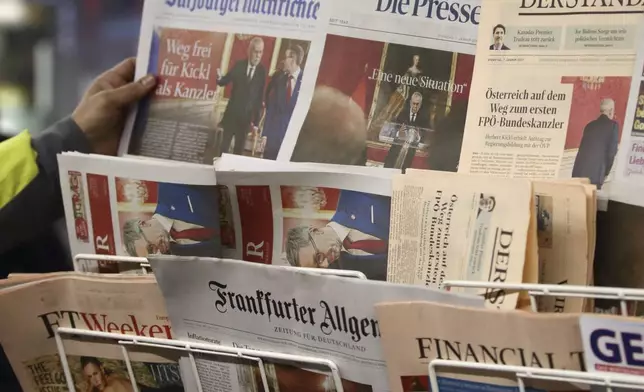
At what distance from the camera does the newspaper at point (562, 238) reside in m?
0.45

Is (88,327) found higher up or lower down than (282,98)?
lower down

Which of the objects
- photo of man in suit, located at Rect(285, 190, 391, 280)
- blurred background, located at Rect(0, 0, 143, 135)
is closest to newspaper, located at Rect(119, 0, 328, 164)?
A: photo of man in suit, located at Rect(285, 190, 391, 280)

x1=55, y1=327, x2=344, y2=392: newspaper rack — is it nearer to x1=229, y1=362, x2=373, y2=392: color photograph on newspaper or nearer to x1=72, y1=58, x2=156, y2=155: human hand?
x1=229, y1=362, x2=373, y2=392: color photograph on newspaper

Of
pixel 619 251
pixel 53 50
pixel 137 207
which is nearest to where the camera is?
pixel 619 251

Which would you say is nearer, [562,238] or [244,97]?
[562,238]

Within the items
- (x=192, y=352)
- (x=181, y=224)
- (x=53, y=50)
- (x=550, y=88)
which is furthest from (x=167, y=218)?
(x=53, y=50)

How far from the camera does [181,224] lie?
A: 1.88 feet

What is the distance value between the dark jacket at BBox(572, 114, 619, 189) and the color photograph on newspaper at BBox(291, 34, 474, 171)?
95 mm

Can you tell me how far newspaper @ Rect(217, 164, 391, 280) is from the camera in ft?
1.71

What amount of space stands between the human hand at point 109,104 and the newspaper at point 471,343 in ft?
1.22

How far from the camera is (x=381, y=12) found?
1.89 feet

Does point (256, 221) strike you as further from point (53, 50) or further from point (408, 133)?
point (53, 50)

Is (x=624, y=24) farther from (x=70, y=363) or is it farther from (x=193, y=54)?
(x=70, y=363)

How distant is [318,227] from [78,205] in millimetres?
228
